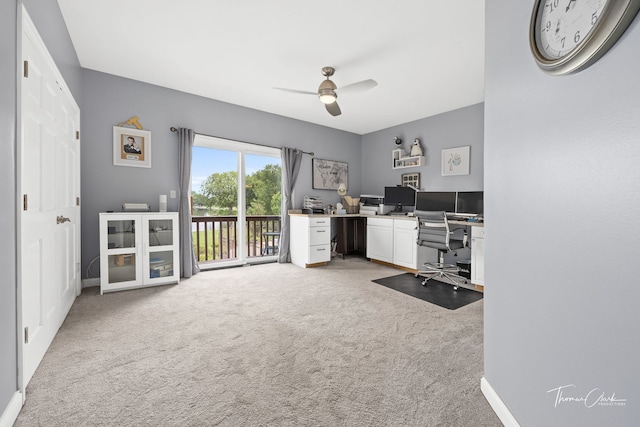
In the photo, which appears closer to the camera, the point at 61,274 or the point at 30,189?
the point at 30,189

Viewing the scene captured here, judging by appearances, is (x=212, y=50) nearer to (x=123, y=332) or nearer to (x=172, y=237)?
(x=172, y=237)

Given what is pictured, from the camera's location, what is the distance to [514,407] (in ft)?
4.04

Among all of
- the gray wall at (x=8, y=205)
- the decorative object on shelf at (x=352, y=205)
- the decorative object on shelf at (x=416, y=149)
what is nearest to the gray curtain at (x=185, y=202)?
the gray wall at (x=8, y=205)

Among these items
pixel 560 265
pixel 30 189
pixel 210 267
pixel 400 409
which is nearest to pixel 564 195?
pixel 560 265

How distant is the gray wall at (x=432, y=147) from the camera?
4.25 metres

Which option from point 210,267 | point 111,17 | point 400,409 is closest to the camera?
point 400,409

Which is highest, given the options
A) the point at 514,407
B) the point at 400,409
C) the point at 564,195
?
the point at 564,195

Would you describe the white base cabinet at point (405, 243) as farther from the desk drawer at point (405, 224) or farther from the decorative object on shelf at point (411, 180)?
the decorative object on shelf at point (411, 180)

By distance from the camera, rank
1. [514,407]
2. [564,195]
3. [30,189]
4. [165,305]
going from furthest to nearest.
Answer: [165,305]
[30,189]
[514,407]
[564,195]

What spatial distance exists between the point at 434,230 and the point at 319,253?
1789 mm

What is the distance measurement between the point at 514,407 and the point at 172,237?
3561 millimetres

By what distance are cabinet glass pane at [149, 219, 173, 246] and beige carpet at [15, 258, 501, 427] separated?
668 millimetres

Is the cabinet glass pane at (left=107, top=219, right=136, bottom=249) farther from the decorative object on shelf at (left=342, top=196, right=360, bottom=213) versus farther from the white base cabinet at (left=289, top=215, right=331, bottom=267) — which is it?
the decorative object on shelf at (left=342, top=196, right=360, bottom=213)

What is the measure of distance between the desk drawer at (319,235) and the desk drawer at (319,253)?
0.21 ft
